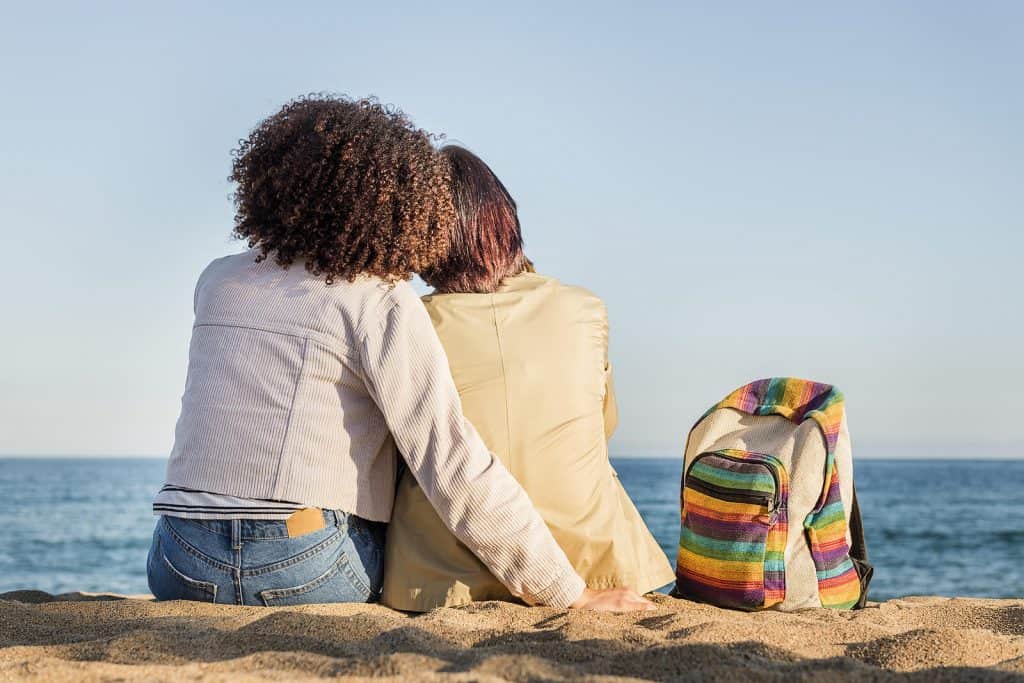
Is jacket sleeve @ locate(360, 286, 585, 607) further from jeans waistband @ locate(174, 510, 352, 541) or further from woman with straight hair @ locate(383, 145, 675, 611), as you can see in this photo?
jeans waistband @ locate(174, 510, 352, 541)

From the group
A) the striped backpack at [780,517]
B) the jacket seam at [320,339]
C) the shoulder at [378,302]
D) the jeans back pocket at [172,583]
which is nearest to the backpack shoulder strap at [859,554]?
the striped backpack at [780,517]

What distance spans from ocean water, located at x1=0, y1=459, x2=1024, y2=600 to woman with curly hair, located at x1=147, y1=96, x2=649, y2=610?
12.5m

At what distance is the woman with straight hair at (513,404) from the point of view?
296 cm

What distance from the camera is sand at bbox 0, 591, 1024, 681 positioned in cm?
191

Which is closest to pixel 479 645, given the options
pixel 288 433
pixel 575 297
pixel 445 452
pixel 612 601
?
pixel 445 452

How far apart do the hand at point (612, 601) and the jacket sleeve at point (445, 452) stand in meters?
0.13

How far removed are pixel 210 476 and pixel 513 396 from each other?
2.97 ft

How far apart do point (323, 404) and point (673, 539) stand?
877 inches

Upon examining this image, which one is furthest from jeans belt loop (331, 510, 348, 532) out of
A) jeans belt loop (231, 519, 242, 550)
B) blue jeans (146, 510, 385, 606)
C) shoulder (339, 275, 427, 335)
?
shoulder (339, 275, 427, 335)

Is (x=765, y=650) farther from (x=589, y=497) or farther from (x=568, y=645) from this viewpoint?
(x=589, y=497)

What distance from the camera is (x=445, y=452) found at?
276 cm

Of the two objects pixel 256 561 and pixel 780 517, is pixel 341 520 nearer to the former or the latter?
pixel 256 561

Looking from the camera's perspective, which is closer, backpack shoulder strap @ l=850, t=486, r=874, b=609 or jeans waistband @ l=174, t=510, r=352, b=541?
jeans waistband @ l=174, t=510, r=352, b=541

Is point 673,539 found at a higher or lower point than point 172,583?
lower
